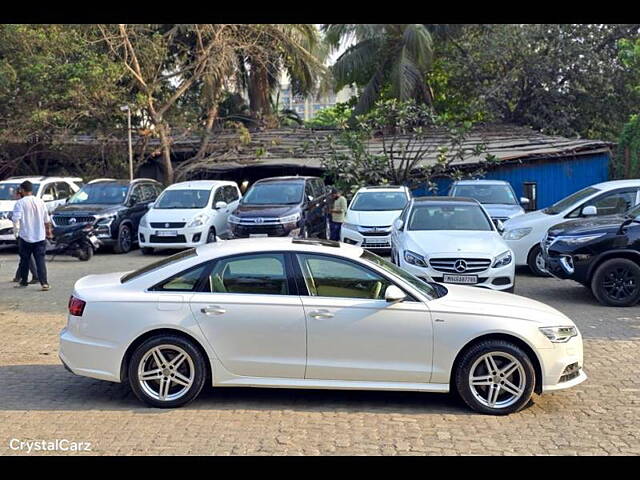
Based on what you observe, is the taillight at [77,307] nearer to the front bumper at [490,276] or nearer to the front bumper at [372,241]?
the front bumper at [490,276]

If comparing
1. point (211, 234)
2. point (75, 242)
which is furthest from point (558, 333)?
point (75, 242)

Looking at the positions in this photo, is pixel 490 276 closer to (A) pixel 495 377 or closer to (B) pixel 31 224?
(A) pixel 495 377

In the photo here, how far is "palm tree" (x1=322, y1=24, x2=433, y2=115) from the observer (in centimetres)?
2850

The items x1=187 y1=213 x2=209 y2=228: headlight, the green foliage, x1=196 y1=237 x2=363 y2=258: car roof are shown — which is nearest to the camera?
x1=196 y1=237 x2=363 y2=258: car roof

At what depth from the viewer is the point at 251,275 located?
6.27m

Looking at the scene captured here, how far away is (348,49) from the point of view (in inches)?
1222

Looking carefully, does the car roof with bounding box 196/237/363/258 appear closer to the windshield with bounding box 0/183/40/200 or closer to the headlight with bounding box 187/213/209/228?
the headlight with bounding box 187/213/209/228

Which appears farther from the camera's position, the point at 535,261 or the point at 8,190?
the point at 8,190

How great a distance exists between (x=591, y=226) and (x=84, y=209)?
12012 millimetres

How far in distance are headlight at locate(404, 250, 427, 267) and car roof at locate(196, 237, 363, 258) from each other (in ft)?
12.3

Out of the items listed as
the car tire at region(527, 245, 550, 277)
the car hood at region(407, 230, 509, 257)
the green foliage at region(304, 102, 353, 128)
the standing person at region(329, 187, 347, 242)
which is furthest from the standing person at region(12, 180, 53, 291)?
the green foliage at region(304, 102, 353, 128)

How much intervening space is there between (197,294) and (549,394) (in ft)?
11.2
